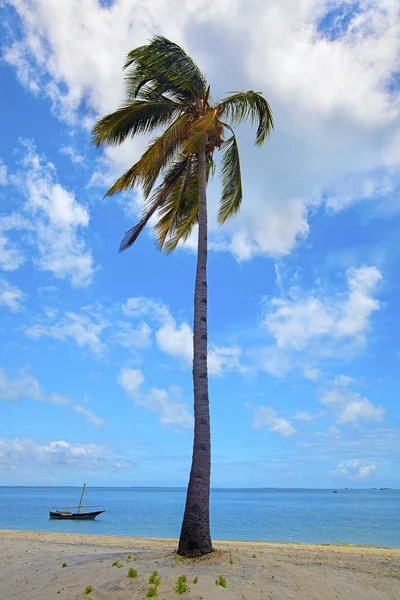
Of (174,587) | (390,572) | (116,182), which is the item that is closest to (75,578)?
(174,587)

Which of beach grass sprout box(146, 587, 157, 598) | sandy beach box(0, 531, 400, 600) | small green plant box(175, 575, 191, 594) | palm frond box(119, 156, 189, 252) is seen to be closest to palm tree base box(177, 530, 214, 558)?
sandy beach box(0, 531, 400, 600)

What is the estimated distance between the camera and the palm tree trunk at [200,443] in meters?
9.75

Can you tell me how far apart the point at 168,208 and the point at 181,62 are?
4.50 meters

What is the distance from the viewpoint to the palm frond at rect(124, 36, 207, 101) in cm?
1314

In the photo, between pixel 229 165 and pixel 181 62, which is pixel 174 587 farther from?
pixel 181 62

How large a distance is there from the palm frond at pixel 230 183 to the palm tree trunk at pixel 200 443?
2.89m

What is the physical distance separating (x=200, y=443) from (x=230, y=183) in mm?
8801

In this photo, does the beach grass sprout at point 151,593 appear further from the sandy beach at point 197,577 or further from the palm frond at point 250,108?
the palm frond at point 250,108

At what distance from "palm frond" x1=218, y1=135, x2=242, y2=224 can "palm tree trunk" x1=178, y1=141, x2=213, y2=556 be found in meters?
2.89

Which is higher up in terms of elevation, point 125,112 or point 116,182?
point 125,112

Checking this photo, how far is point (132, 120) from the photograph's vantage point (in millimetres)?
13445

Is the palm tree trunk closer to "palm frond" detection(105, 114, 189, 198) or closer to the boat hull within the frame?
"palm frond" detection(105, 114, 189, 198)

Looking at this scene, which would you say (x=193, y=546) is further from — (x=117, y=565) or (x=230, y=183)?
(x=230, y=183)

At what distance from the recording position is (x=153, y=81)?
1395 cm
